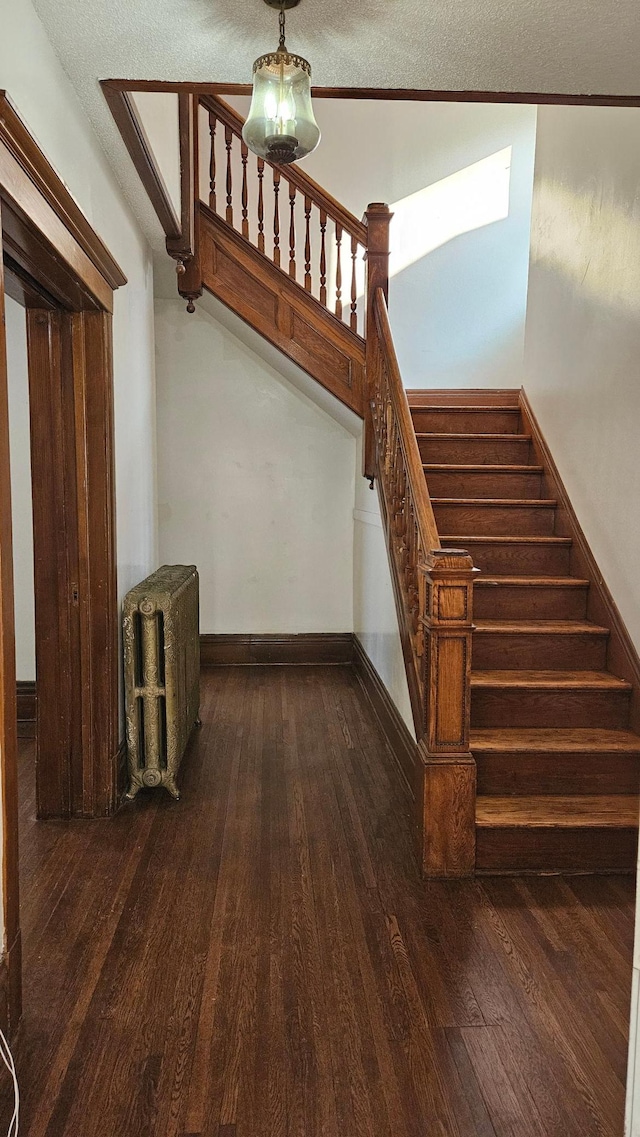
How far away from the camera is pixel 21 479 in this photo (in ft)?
15.1

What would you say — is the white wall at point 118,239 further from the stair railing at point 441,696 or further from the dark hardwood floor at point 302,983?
the stair railing at point 441,696

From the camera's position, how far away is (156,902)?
2686 millimetres

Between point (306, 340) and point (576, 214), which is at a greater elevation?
point (576, 214)

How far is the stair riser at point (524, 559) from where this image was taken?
416 cm

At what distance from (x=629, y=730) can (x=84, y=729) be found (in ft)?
7.61

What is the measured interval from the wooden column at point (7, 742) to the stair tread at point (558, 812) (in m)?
1.62

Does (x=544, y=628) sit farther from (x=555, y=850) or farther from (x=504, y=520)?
(x=555, y=850)

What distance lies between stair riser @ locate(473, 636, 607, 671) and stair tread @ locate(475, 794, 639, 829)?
0.69 meters

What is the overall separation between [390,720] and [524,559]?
1118mm

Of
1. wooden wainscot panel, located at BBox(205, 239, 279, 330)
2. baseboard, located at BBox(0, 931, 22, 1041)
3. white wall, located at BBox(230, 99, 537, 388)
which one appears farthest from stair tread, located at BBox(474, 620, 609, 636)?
white wall, located at BBox(230, 99, 537, 388)

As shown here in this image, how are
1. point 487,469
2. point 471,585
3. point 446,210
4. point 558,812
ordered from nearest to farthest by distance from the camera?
point 471,585, point 558,812, point 487,469, point 446,210

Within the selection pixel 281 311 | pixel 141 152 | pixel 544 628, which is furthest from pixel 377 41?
pixel 281 311

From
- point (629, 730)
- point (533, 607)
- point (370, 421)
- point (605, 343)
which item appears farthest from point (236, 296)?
point (629, 730)

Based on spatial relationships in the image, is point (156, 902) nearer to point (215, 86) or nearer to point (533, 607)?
point (533, 607)
